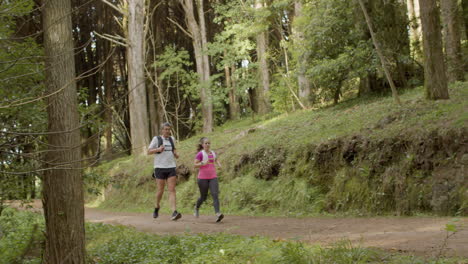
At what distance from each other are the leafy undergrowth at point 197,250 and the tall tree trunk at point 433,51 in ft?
23.0

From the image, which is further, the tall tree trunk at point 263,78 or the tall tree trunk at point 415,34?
the tall tree trunk at point 263,78

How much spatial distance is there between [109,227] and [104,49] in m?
27.6

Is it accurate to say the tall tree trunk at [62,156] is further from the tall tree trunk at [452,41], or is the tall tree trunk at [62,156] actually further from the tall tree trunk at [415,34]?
the tall tree trunk at [415,34]

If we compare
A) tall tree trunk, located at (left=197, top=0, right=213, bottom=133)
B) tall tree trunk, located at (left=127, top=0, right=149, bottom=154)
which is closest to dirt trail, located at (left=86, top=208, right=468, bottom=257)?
tall tree trunk, located at (left=127, top=0, right=149, bottom=154)

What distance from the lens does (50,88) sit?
672 centimetres

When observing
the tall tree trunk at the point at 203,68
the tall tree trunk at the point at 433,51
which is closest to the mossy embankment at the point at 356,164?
the tall tree trunk at the point at 433,51

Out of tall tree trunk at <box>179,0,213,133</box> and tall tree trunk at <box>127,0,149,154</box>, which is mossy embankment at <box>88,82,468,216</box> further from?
tall tree trunk at <box>179,0,213,133</box>

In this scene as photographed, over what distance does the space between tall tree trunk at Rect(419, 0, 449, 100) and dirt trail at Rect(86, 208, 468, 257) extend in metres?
4.56

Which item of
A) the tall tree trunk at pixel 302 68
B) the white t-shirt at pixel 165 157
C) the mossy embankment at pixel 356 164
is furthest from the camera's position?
the tall tree trunk at pixel 302 68

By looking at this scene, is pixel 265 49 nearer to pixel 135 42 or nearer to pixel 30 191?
pixel 135 42

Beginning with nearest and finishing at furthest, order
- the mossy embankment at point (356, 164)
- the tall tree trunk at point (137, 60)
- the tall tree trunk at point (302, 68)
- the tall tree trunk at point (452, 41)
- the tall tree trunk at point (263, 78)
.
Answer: the mossy embankment at point (356, 164) → the tall tree trunk at point (452, 41) → the tall tree trunk at point (302, 68) → the tall tree trunk at point (137, 60) → the tall tree trunk at point (263, 78)

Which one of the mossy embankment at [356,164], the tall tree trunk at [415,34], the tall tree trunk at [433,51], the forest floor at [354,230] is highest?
the tall tree trunk at [415,34]

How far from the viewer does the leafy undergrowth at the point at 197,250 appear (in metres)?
5.08

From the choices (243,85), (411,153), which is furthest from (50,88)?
(243,85)
